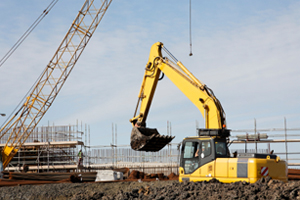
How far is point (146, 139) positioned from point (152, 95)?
2.81 meters

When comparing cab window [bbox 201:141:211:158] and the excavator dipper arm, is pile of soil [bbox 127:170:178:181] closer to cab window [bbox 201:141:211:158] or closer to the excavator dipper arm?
the excavator dipper arm

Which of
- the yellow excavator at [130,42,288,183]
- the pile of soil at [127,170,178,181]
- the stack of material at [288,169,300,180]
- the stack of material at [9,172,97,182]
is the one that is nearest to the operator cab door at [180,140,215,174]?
the yellow excavator at [130,42,288,183]

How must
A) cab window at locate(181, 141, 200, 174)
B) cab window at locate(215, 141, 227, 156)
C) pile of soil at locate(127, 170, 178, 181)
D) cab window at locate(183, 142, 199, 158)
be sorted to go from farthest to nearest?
pile of soil at locate(127, 170, 178, 181), cab window at locate(183, 142, 199, 158), cab window at locate(181, 141, 200, 174), cab window at locate(215, 141, 227, 156)

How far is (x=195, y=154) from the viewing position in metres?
14.1

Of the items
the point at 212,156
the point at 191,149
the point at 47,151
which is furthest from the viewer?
the point at 47,151

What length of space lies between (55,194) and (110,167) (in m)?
12.5

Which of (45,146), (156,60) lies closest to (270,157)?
(156,60)

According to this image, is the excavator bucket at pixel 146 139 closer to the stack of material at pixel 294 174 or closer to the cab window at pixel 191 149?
the cab window at pixel 191 149

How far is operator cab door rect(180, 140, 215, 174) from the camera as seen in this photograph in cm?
1367

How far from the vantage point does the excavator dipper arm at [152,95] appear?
16400 mm

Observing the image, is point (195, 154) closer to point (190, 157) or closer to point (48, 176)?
point (190, 157)

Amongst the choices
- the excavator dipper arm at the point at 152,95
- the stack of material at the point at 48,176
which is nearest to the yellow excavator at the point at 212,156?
the excavator dipper arm at the point at 152,95

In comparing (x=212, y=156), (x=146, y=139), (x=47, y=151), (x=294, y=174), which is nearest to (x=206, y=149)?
(x=212, y=156)

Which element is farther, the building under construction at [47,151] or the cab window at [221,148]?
the building under construction at [47,151]
